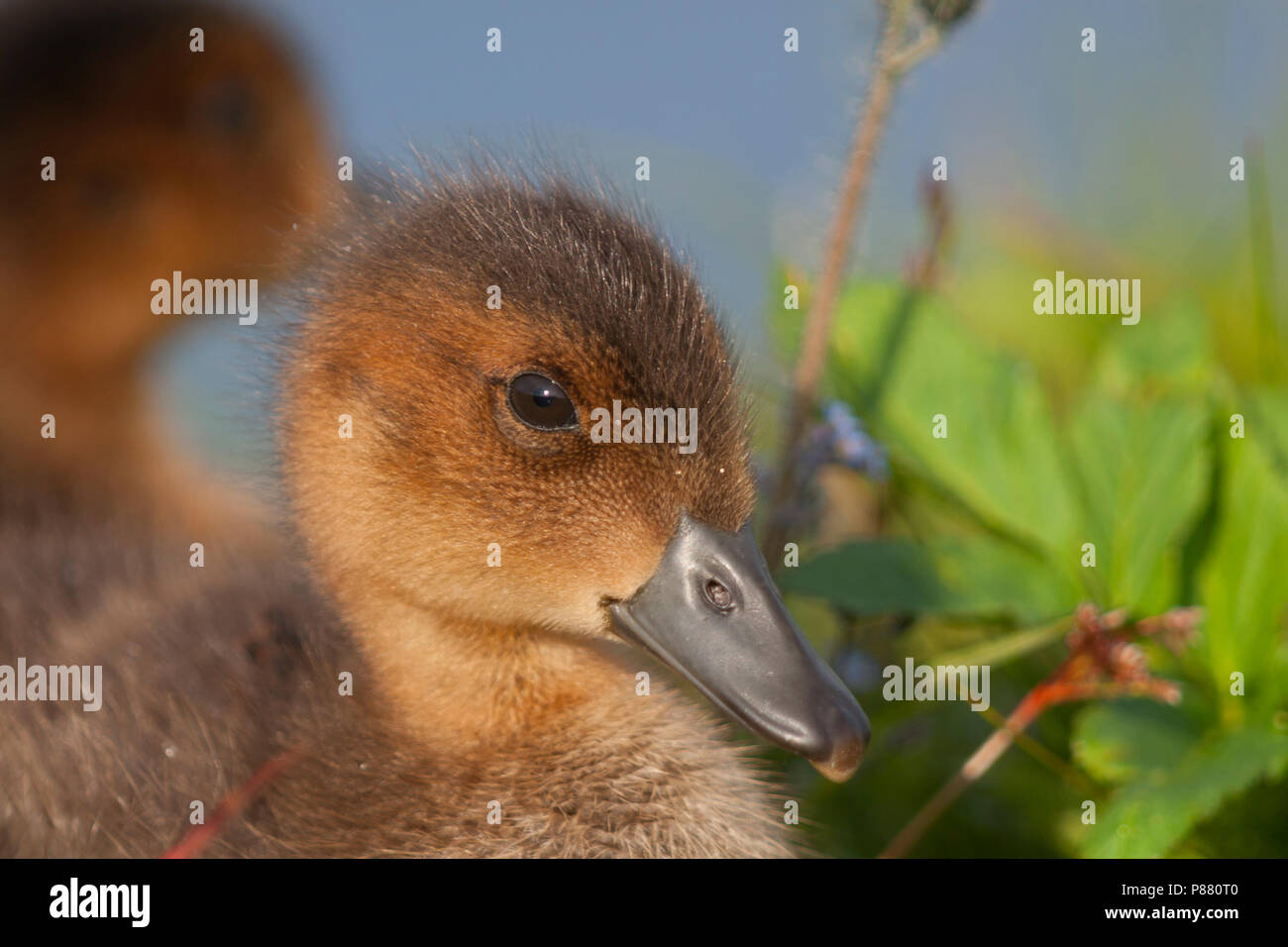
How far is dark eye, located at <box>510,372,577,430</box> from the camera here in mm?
1687

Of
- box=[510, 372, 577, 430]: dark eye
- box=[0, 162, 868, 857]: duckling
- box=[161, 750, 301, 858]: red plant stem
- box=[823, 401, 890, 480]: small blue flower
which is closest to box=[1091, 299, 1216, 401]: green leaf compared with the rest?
box=[823, 401, 890, 480]: small blue flower

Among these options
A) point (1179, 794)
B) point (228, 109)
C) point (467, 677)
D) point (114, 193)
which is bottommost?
point (1179, 794)

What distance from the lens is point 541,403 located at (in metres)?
1.70

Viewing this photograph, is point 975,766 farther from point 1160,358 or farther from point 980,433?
point 1160,358

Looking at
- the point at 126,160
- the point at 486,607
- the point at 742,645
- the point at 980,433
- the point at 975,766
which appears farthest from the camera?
the point at 126,160

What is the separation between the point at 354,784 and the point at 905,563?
2.65 feet

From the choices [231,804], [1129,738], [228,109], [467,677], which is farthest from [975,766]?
[228,109]

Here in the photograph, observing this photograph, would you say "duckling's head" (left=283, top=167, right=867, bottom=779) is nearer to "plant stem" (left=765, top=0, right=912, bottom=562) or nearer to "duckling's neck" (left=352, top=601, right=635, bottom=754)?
"duckling's neck" (left=352, top=601, right=635, bottom=754)

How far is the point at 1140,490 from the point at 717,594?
72 centimetres

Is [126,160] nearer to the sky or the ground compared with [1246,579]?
nearer to the sky

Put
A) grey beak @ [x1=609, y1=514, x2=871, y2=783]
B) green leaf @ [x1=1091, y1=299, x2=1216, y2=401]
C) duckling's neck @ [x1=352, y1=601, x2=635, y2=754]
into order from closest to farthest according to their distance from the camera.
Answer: grey beak @ [x1=609, y1=514, x2=871, y2=783]
duckling's neck @ [x1=352, y1=601, x2=635, y2=754]
green leaf @ [x1=1091, y1=299, x2=1216, y2=401]

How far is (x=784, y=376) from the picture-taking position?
7.35 feet

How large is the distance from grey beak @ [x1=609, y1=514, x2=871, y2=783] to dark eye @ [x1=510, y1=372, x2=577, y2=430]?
19 cm
